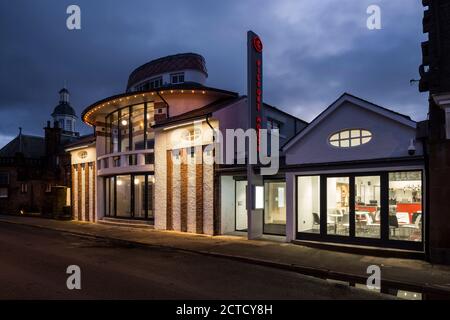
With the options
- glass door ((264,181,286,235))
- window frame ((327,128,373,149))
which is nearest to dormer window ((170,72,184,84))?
glass door ((264,181,286,235))

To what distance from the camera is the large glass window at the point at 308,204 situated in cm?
1216

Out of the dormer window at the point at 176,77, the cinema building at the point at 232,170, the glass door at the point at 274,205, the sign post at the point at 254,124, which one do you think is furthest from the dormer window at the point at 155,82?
the glass door at the point at 274,205

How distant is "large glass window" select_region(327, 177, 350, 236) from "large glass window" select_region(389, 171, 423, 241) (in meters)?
1.33

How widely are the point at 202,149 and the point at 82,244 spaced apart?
617 centimetres

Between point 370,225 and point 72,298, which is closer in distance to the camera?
point 72,298

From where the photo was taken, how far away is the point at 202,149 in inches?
608

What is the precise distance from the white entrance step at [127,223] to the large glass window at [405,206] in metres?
11.3

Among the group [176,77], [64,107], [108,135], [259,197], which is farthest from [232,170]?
[64,107]

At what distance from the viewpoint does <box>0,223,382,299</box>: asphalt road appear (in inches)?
264

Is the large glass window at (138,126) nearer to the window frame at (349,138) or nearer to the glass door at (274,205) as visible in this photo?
the glass door at (274,205)

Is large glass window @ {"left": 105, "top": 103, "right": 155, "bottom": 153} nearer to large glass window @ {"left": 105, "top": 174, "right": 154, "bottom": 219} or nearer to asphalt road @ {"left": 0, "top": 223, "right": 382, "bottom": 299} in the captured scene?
large glass window @ {"left": 105, "top": 174, "right": 154, "bottom": 219}

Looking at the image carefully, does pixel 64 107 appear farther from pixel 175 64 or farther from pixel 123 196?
pixel 123 196
